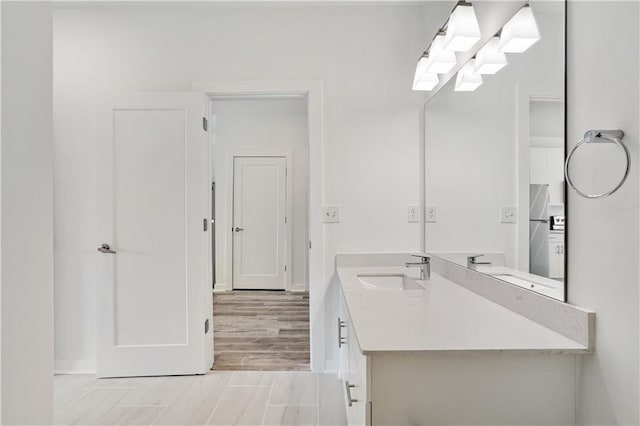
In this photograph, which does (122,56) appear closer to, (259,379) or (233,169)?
(259,379)

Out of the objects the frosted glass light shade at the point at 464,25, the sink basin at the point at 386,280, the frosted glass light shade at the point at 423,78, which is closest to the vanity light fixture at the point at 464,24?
the frosted glass light shade at the point at 464,25

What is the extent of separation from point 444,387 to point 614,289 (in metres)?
0.52

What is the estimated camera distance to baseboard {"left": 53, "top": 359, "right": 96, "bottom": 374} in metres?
2.59

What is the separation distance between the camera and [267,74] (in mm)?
2566

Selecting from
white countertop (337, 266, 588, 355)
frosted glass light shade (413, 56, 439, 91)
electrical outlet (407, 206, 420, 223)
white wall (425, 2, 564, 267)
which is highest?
frosted glass light shade (413, 56, 439, 91)

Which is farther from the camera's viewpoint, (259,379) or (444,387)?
(259,379)

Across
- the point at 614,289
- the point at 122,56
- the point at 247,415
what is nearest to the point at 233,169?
the point at 122,56

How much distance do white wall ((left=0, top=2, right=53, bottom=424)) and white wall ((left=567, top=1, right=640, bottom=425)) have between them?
152cm

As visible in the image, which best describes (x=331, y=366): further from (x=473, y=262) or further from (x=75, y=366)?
(x=75, y=366)

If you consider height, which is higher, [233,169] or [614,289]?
[233,169]

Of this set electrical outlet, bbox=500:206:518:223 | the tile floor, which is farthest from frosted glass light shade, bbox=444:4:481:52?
the tile floor

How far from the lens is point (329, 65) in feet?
8.39

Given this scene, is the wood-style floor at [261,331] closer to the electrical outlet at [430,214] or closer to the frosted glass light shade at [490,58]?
the electrical outlet at [430,214]

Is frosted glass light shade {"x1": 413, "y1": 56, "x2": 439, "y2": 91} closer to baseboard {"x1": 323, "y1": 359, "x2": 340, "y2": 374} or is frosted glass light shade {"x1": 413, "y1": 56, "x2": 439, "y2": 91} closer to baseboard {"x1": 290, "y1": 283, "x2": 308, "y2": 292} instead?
baseboard {"x1": 323, "y1": 359, "x2": 340, "y2": 374}
